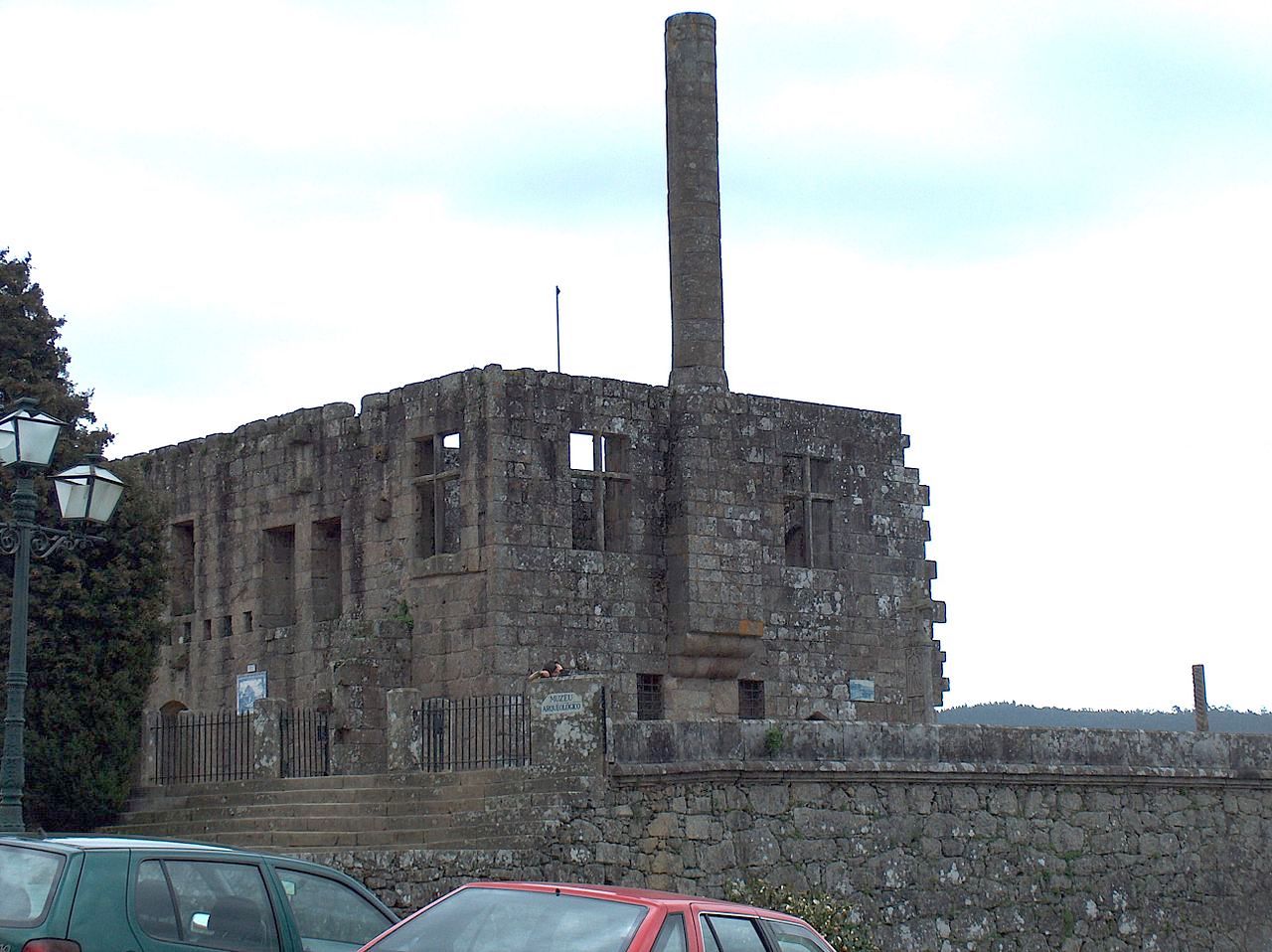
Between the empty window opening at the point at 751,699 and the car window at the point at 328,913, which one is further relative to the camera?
the empty window opening at the point at 751,699

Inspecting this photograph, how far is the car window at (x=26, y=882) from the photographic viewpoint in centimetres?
889

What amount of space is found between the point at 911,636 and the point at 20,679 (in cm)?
1530

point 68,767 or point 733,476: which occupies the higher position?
point 733,476

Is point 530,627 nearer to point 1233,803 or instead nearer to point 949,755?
point 949,755

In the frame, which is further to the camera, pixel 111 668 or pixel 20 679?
pixel 111 668

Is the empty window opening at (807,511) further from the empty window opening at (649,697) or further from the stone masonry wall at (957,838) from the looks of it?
the stone masonry wall at (957,838)

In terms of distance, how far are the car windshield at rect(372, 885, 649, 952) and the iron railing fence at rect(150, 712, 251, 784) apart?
13915 mm

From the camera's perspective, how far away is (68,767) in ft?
70.6

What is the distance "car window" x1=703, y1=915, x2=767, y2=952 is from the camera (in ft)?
28.7

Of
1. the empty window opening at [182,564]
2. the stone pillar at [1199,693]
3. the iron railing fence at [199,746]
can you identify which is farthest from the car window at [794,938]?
the empty window opening at [182,564]

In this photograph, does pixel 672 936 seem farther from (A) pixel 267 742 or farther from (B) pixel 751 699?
(B) pixel 751 699

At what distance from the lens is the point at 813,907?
17.7 metres

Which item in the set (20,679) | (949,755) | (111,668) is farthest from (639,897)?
(111,668)

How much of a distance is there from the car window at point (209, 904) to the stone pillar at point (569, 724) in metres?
7.82
